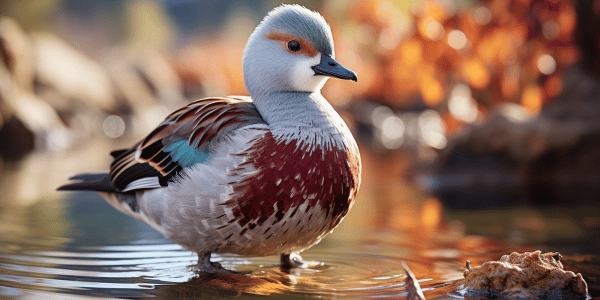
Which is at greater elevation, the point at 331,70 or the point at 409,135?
the point at 409,135

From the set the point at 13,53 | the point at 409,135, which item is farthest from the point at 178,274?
the point at 13,53

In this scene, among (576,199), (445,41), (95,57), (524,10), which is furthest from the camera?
(95,57)

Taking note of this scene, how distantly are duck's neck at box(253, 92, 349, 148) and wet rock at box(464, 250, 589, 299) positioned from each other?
1056 mm

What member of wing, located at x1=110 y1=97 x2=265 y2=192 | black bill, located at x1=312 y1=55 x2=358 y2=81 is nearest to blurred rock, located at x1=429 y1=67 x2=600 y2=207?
wing, located at x1=110 y1=97 x2=265 y2=192

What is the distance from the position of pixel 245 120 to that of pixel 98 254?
1399mm

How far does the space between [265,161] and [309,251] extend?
1.39m

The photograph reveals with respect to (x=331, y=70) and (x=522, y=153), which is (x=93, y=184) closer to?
(x=331, y=70)

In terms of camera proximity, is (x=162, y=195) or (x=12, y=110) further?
(x=12, y=110)

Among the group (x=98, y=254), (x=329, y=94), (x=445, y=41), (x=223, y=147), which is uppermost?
(x=329, y=94)

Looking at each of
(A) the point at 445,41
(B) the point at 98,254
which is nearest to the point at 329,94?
(A) the point at 445,41

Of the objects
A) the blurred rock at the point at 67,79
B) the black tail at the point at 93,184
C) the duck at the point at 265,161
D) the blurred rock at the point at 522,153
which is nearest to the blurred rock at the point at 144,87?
the blurred rock at the point at 67,79

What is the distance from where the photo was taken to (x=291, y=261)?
568 centimetres

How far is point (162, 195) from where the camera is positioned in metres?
5.45

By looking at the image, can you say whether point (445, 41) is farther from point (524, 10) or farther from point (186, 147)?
point (186, 147)
